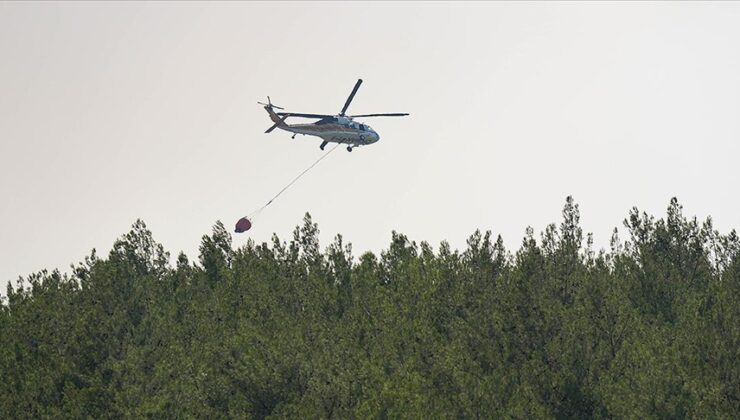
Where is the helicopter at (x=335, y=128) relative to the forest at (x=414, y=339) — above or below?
above

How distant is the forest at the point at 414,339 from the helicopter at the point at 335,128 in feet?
29.4

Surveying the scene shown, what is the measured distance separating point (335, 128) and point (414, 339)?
21.2 metres

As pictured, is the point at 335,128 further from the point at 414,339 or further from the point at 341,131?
the point at 414,339

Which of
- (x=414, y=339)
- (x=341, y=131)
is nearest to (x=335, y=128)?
(x=341, y=131)

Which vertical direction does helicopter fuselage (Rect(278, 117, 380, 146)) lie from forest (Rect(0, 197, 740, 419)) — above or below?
above

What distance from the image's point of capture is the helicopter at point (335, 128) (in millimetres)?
98438

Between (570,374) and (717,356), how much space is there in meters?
7.41

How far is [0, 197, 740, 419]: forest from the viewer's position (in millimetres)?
70938

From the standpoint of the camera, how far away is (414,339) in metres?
81.4

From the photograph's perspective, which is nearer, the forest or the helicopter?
the forest

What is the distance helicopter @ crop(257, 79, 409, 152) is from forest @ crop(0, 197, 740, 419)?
8952mm

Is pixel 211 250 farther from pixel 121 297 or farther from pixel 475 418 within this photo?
pixel 475 418

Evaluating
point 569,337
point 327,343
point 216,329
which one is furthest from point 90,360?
point 569,337

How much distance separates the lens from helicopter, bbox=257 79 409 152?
98438mm
